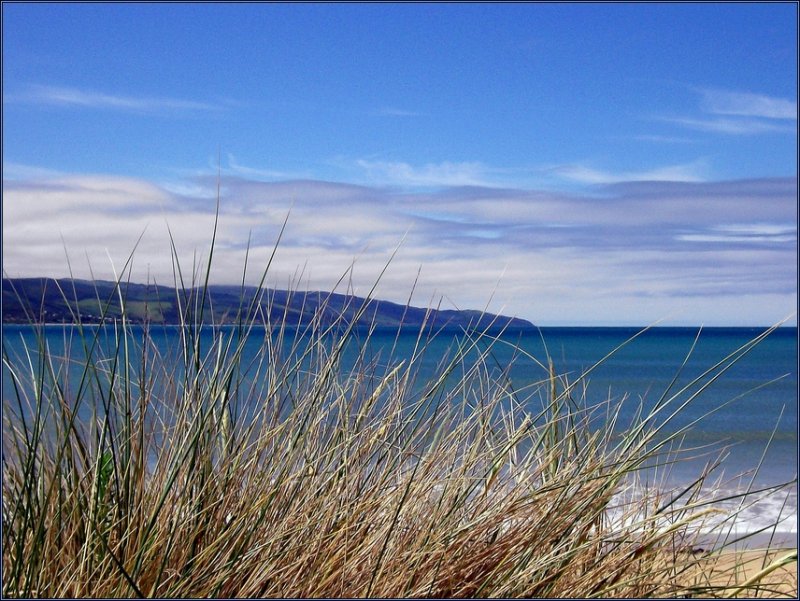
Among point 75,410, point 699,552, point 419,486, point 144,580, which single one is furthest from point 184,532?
point 699,552

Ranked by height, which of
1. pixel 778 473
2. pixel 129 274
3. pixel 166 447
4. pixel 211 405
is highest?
pixel 129 274

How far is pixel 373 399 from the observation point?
229 centimetres

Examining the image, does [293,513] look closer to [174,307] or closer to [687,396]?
[174,307]

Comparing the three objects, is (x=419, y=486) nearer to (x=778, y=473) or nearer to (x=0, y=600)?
(x=0, y=600)

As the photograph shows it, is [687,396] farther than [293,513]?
Yes

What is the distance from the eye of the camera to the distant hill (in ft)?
7.83

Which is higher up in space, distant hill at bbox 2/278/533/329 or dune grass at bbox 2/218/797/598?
distant hill at bbox 2/278/533/329

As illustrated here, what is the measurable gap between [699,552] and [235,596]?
1.38 meters

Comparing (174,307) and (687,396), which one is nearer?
(174,307)

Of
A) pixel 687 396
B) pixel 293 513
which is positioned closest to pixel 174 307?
pixel 293 513

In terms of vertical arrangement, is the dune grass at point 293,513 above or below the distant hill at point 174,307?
below

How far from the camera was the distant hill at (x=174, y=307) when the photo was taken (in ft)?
7.83

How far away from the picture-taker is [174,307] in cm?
245

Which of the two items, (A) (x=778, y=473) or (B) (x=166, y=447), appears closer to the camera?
(B) (x=166, y=447)
